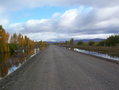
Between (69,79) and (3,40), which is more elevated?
(3,40)

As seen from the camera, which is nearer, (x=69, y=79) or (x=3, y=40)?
(x=69, y=79)

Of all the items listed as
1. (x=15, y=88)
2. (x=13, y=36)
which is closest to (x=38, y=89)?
(x=15, y=88)

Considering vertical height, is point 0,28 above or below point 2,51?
above

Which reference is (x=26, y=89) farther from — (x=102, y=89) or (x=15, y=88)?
(x=102, y=89)

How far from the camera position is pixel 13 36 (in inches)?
3644

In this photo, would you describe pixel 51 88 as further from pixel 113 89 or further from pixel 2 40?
pixel 2 40

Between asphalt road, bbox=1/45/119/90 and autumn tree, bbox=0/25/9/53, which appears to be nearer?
asphalt road, bbox=1/45/119/90

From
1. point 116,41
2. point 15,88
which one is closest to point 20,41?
point 116,41

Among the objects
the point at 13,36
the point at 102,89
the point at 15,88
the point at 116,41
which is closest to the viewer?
the point at 102,89

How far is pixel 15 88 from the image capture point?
8.57 metres

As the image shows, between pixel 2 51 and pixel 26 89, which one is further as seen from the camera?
pixel 2 51

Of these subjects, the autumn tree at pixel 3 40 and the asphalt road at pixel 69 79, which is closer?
the asphalt road at pixel 69 79

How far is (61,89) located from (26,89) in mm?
1528

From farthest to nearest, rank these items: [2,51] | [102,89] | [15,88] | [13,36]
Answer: [13,36] → [2,51] → [15,88] → [102,89]
